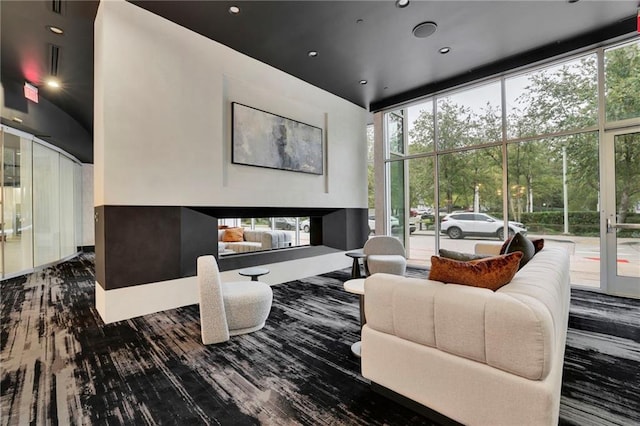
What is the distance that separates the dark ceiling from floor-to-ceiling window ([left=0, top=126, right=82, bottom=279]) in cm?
149

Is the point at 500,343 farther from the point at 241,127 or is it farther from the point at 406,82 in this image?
the point at 406,82

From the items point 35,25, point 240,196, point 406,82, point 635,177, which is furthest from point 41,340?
point 635,177

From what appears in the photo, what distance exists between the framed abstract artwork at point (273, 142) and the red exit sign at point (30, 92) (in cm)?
390

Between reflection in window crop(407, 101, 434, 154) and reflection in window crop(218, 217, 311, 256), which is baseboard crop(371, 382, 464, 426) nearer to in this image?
reflection in window crop(218, 217, 311, 256)

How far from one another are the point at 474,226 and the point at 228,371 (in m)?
4.98

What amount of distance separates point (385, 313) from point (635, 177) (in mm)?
4681

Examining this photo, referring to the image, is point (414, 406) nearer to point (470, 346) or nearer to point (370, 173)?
point (470, 346)

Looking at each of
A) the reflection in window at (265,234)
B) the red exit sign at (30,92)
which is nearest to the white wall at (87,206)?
the red exit sign at (30,92)

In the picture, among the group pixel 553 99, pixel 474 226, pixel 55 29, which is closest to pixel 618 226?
pixel 474 226

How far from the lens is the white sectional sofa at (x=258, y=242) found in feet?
17.2

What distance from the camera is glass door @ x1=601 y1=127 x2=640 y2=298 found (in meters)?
3.96

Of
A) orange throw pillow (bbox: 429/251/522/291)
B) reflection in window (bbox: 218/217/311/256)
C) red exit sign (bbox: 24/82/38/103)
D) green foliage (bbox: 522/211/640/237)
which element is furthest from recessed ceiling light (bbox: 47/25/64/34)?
green foliage (bbox: 522/211/640/237)

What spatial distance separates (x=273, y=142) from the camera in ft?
15.7

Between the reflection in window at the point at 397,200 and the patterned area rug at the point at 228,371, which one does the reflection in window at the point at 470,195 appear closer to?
the reflection in window at the point at 397,200
